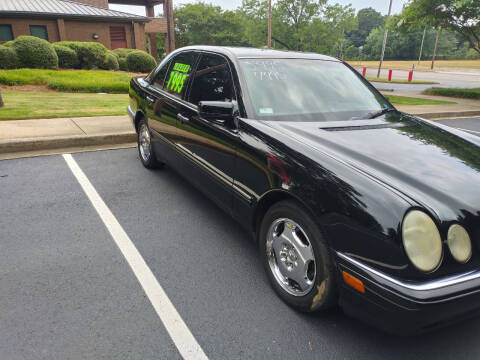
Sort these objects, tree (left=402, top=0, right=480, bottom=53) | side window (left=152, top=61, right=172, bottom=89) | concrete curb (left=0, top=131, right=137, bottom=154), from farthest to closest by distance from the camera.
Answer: tree (left=402, top=0, right=480, bottom=53) < concrete curb (left=0, top=131, right=137, bottom=154) < side window (left=152, top=61, right=172, bottom=89)

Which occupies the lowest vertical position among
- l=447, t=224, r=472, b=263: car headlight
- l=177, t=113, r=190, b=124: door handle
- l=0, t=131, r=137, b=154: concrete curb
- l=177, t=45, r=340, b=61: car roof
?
l=0, t=131, r=137, b=154: concrete curb

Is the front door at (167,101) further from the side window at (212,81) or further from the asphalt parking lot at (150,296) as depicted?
the asphalt parking lot at (150,296)

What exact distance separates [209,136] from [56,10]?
A: 27377 mm

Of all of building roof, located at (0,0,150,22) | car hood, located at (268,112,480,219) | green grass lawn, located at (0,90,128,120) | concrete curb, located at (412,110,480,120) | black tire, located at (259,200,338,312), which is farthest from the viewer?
building roof, located at (0,0,150,22)

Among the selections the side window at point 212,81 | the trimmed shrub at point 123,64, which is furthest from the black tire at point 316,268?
the trimmed shrub at point 123,64

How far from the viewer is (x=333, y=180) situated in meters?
2.16

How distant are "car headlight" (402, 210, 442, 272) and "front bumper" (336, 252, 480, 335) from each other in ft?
0.31

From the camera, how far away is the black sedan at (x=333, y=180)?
1855mm

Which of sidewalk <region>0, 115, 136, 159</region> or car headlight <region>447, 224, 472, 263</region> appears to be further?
sidewalk <region>0, 115, 136, 159</region>

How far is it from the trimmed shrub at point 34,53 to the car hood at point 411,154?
50.5ft

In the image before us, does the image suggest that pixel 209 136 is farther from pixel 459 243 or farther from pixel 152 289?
pixel 459 243

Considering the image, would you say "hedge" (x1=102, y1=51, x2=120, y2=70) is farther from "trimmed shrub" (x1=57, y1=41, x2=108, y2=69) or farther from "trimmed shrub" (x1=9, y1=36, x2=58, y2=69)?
"trimmed shrub" (x1=9, y1=36, x2=58, y2=69)

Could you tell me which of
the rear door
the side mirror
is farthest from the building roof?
the side mirror

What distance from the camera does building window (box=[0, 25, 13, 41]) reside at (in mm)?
24203
